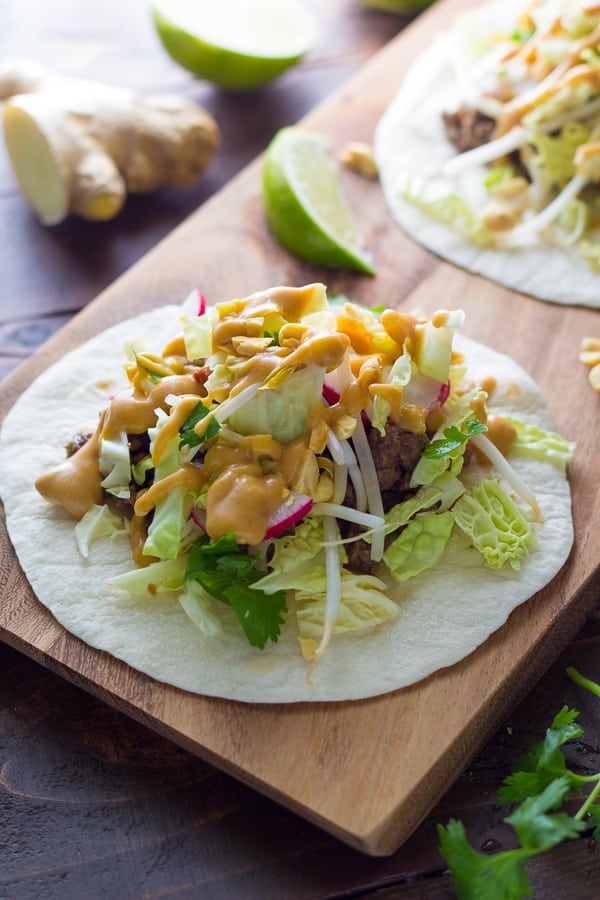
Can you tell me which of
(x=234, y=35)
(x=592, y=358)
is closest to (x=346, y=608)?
(x=592, y=358)

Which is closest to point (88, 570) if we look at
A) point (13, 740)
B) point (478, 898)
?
point (13, 740)

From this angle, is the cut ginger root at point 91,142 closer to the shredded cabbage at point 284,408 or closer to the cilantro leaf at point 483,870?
the shredded cabbage at point 284,408

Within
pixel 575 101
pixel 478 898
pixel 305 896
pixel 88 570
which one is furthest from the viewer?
pixel 575 101

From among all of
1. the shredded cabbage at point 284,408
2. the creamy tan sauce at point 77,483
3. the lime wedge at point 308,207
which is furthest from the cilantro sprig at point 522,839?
the lime wedge at point 308,207

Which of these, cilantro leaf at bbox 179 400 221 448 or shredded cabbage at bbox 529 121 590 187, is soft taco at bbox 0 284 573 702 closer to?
cilantro leaf at bbox 179 400 221 448

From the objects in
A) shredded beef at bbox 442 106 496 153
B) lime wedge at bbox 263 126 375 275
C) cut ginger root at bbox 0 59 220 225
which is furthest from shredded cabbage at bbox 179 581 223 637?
shredded beef at bbox 442 106 496 153

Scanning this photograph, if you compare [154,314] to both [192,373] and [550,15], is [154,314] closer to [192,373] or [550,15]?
[192,373]

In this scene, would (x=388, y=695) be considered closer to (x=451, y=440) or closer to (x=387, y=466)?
(x=387, y=466)
